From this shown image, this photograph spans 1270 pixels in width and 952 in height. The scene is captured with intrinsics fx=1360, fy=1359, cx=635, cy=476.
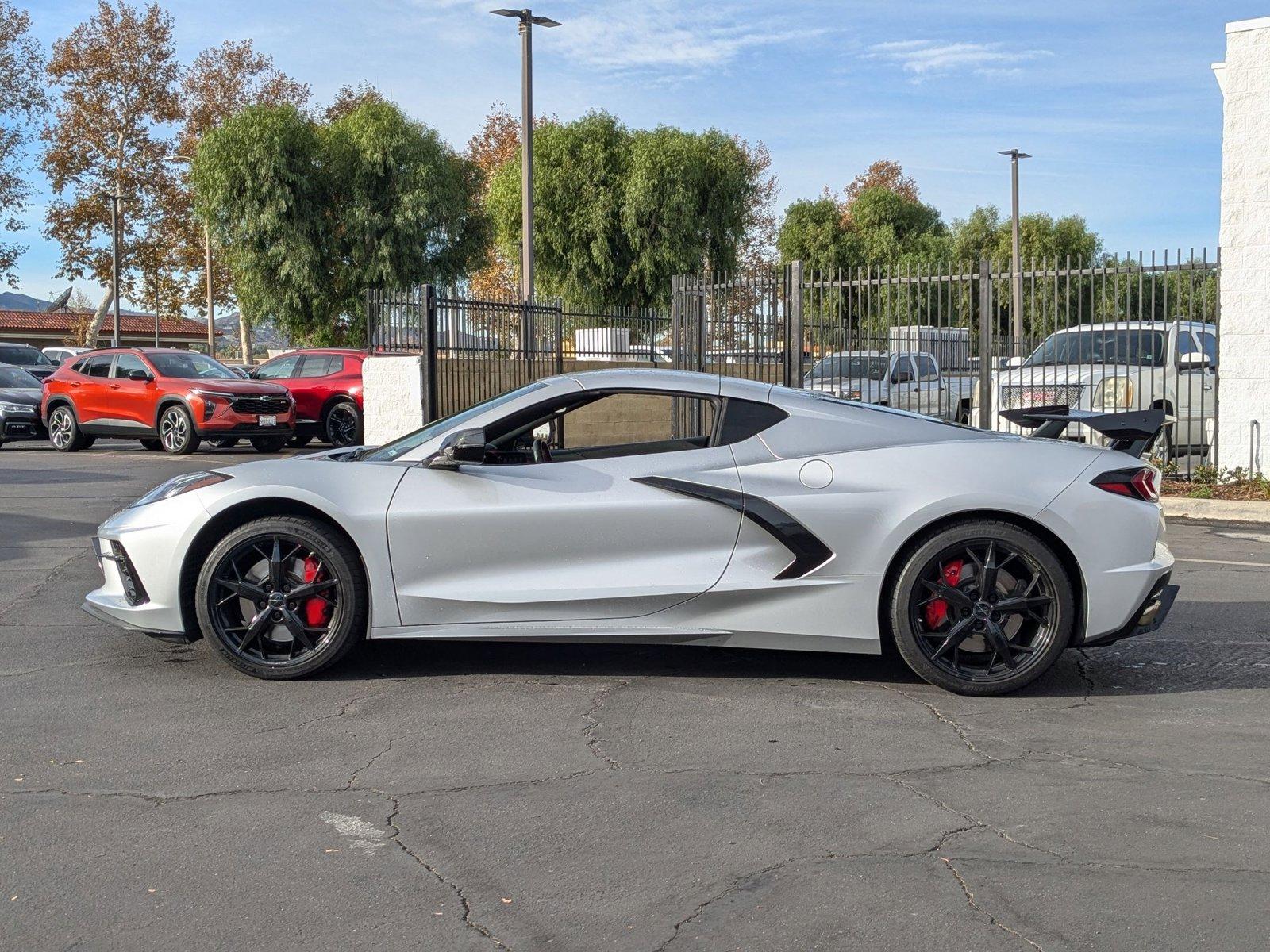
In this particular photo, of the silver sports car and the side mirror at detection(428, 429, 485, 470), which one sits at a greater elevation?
the side mirror at detection(428, 429, 485, 470)

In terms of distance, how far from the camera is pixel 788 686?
576cm

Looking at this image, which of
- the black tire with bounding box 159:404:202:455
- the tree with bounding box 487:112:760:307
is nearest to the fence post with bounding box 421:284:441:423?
the black tire with bounding box 159:404:202:455

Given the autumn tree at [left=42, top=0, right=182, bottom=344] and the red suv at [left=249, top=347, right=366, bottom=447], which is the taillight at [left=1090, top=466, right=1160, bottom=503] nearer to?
the red suv at [left=249, top=347, right=366, bottom=447]

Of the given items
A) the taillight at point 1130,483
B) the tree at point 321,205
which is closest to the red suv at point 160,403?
the taillight at point 1130,483

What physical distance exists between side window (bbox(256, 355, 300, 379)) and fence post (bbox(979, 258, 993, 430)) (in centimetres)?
1187

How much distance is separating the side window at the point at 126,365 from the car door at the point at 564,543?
16865 mm

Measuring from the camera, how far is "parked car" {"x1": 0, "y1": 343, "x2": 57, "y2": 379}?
107ft

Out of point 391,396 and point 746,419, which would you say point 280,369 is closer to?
point 391,396

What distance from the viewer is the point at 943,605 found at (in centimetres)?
556

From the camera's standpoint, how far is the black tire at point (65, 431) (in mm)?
21609

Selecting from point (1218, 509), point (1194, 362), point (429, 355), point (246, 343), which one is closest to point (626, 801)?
point (1218, 509)

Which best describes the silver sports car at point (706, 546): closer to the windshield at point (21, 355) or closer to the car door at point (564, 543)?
the car door at point (564, 543)

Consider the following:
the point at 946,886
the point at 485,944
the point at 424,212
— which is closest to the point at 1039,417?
the point at 946,886

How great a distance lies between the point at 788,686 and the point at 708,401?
4.13 ft
